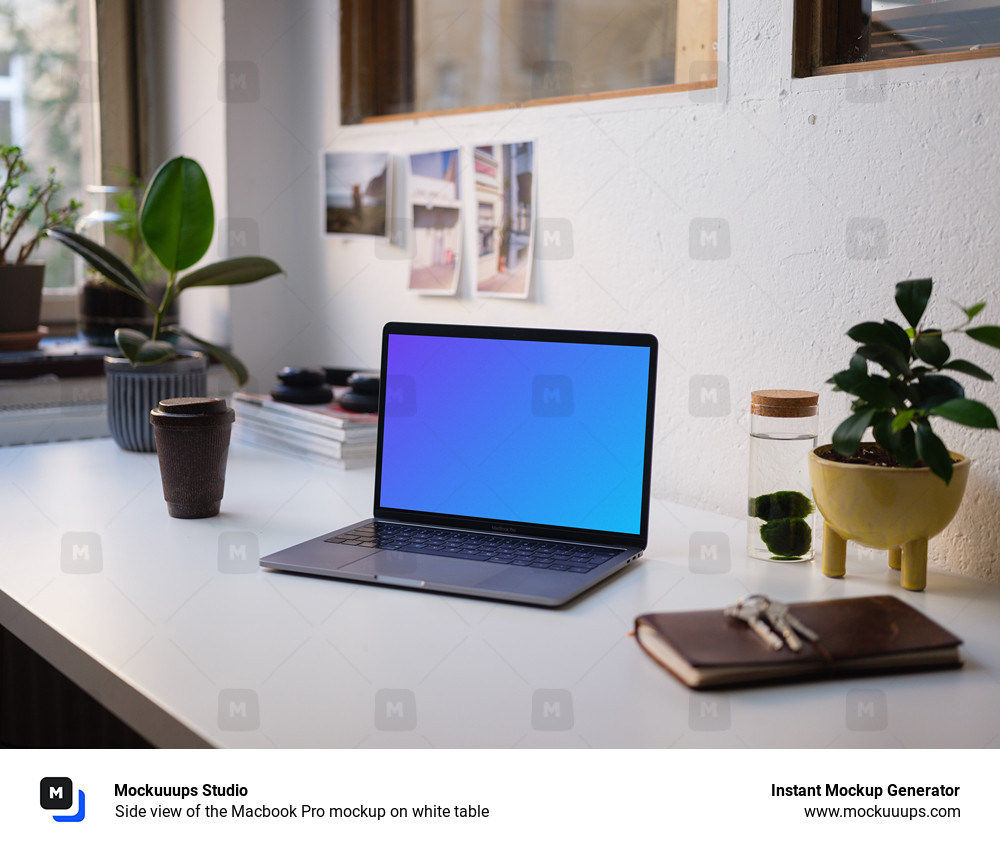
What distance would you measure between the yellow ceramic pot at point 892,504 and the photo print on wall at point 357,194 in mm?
906

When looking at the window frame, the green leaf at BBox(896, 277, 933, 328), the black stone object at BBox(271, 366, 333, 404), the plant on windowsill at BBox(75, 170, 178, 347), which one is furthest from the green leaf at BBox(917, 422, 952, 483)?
the window frame

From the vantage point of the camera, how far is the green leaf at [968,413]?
80 cm

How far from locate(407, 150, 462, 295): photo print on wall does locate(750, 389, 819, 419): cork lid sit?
601mm

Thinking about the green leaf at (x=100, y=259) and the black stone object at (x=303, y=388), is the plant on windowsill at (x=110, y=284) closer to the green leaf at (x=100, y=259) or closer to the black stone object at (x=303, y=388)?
the green leaf at (x=100, y=259)

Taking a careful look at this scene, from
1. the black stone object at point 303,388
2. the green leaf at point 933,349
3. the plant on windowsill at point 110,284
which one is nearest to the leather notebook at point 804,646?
the green leaf at point 933,349

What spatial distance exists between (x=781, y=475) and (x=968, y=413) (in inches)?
9.7

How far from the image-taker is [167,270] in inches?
56.7

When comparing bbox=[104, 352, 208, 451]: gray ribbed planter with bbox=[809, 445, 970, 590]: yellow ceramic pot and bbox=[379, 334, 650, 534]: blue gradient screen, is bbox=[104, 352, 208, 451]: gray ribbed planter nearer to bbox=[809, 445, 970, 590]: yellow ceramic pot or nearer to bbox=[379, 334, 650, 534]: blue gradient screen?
bbox=[379, 334, 650, 534]: blue gradient screen

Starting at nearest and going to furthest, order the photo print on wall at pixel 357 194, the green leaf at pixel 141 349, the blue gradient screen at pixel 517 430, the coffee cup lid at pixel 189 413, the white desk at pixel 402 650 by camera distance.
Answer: the white desk at pixel 402 650, the blue gradient screen at pixel 517 430, the coffee cup lid at pixel 189 413, the green leaf at pixel 141 349, the photo print on wall at pixel 357 194

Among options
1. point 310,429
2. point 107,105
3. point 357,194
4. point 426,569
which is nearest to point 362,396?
point 310,429

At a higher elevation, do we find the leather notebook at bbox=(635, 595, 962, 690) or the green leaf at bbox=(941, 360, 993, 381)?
the green leaf at bbox=(941, 360, 993, 381)

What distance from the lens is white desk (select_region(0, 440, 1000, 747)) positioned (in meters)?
0.65
